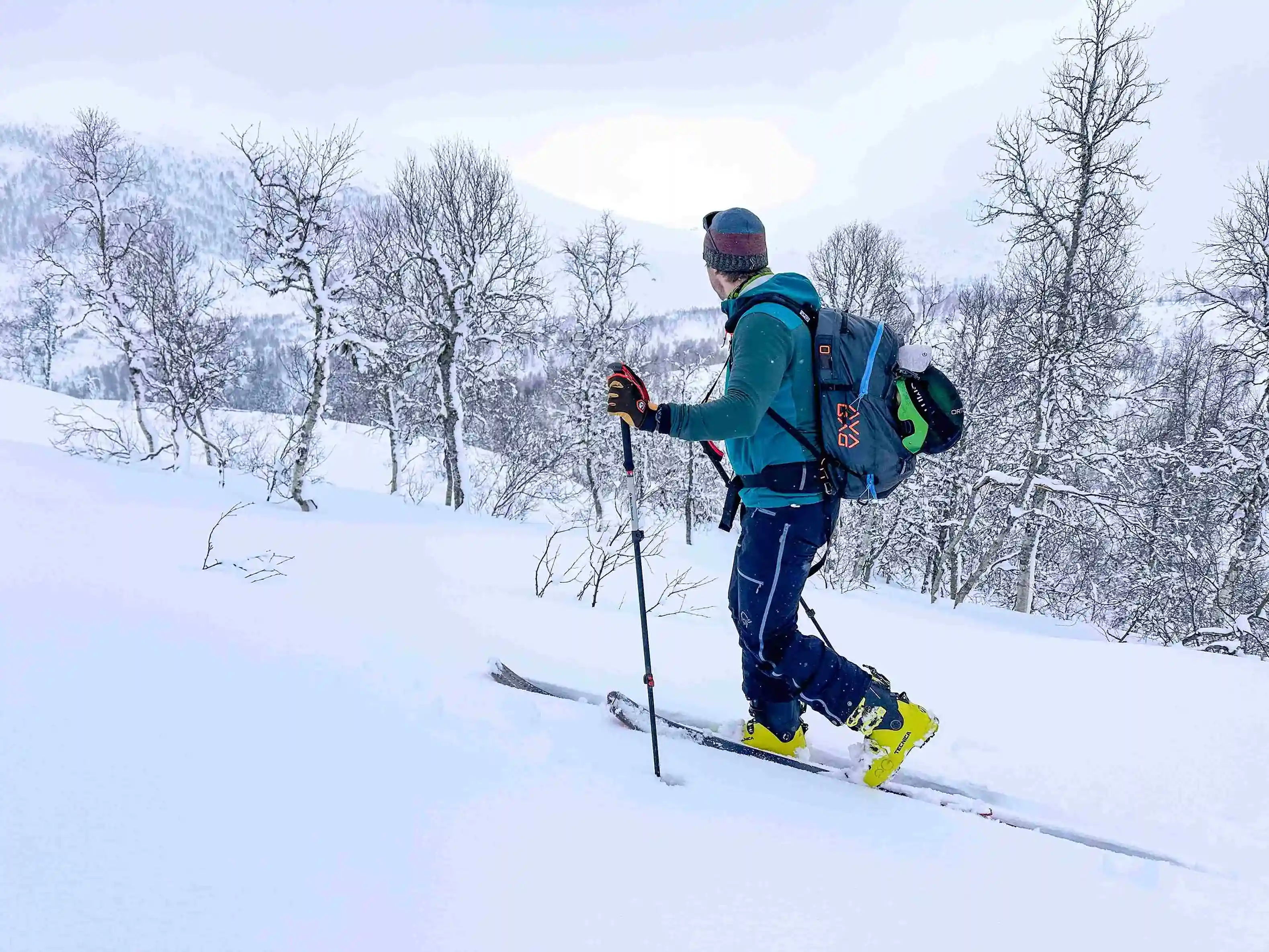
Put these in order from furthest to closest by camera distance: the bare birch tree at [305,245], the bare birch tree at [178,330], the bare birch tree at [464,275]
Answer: the bare birch tree at [464,275], the bare birch tree at [178,330], the bare birch tree at [305,245]

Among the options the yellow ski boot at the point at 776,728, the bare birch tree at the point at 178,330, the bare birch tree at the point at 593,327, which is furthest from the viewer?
the bare birch tree at the point at 593,327

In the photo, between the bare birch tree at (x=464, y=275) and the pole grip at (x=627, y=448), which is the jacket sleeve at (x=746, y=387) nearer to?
the pole grip at (x=627, y=448)

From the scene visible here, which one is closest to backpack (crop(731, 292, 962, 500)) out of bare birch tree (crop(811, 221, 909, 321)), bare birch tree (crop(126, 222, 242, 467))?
bare birch tree (crop(126, 222, 242, 467))

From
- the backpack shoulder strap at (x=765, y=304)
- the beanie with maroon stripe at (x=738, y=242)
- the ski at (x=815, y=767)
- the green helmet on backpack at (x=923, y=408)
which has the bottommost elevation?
the ski at (x=815, y=767)

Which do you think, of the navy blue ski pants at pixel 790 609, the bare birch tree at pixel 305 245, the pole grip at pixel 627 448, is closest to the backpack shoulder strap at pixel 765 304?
the pole grip at pixel 627 448

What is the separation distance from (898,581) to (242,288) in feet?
82.4

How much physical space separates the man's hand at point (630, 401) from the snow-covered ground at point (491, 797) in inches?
45.0

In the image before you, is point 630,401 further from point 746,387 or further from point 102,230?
point 102,230

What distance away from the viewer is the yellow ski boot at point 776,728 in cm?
250

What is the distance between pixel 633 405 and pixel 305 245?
11599mm

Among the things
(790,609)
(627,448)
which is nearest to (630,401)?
(627,448)

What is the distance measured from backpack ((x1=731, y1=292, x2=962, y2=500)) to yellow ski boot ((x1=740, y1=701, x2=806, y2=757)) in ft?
2.85

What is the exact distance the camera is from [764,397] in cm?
212

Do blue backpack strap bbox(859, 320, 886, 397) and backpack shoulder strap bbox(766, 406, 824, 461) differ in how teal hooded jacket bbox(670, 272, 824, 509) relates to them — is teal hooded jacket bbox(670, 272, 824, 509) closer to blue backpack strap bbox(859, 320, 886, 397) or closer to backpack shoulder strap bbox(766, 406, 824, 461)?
backpack shoulder strap bbox(766, 406, 824, 461)
